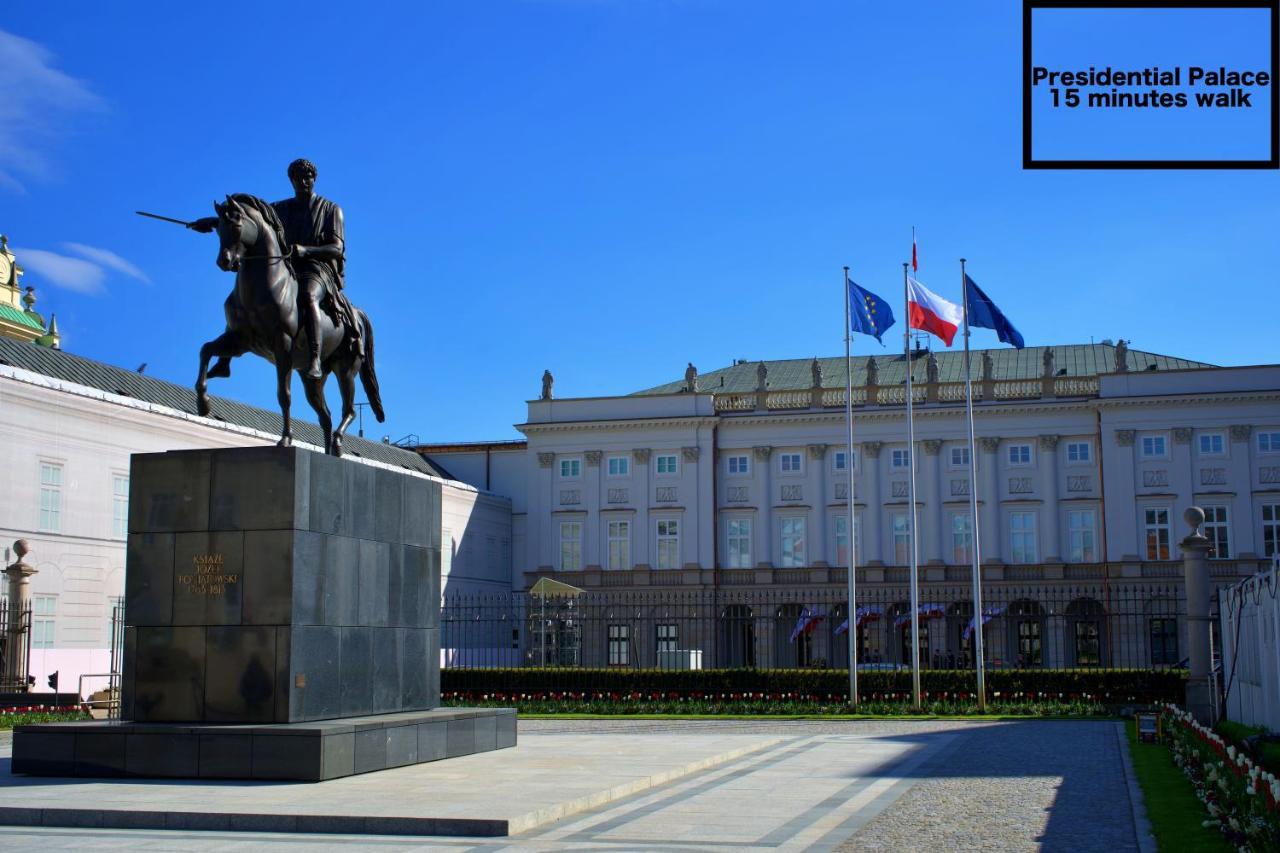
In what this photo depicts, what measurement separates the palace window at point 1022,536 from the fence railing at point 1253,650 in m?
38.9

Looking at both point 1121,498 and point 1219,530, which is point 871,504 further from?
point 1219,530

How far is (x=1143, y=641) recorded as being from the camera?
63.1m

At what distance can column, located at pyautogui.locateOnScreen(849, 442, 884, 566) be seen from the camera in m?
67.5

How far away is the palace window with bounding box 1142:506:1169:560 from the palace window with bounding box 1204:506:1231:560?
174 centimetres

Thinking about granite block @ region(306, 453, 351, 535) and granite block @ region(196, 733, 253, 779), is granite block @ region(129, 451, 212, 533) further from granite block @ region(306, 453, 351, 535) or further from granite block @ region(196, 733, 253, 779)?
granite block @ region(196, 733, 253, 779)

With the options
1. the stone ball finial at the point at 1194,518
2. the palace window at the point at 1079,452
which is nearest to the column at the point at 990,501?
the palace window at the point at 1079,452

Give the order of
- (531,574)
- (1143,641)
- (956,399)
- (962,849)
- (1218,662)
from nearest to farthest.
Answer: (962,849), (1218,662), (1143,641), (956,399), (531,574)

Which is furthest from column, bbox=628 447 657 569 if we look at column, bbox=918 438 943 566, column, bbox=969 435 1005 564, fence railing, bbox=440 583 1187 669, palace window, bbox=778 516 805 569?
column, bbox=969 435 1005 564

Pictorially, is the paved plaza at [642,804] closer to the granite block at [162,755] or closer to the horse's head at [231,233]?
the granite block at [162,755]

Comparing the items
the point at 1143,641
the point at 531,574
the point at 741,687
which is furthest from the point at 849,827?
the point at 531,574

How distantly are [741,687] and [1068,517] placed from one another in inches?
1249

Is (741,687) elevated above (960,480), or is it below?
below

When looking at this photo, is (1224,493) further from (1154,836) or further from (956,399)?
(1154,836)

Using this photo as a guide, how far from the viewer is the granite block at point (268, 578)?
51.5 feet
